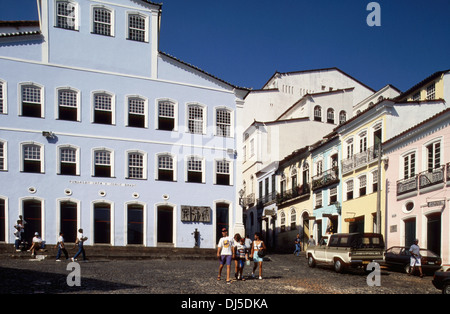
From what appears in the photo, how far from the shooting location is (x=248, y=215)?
54.0 meters

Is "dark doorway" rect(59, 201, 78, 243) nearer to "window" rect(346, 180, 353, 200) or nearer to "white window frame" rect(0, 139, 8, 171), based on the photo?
"white window frame" rect(0, 139, 8, 171)

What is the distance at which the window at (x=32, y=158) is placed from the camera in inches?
1091

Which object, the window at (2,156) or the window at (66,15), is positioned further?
the window at (66,15)

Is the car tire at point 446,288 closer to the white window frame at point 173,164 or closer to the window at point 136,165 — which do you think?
the white window frame at point 173,164

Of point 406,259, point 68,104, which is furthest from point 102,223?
point 406,259

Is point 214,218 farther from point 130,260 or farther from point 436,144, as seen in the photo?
point 436,144

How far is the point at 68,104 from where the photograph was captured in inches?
1139

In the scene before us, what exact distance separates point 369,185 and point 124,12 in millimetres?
19073

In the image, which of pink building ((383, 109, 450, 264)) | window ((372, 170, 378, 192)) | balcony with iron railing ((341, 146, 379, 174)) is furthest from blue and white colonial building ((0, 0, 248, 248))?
pink building ((383, 109, 450, 264))

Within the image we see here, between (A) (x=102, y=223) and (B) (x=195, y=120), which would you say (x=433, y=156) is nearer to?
(B) (x=195, y=120)

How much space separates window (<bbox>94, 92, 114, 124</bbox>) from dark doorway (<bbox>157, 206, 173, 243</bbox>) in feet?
20.5

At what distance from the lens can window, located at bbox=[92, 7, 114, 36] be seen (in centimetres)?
2992

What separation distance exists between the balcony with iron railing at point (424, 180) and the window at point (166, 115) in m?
14.1

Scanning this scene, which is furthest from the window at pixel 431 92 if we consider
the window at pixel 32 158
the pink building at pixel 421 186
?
the window at pixel 32 158
